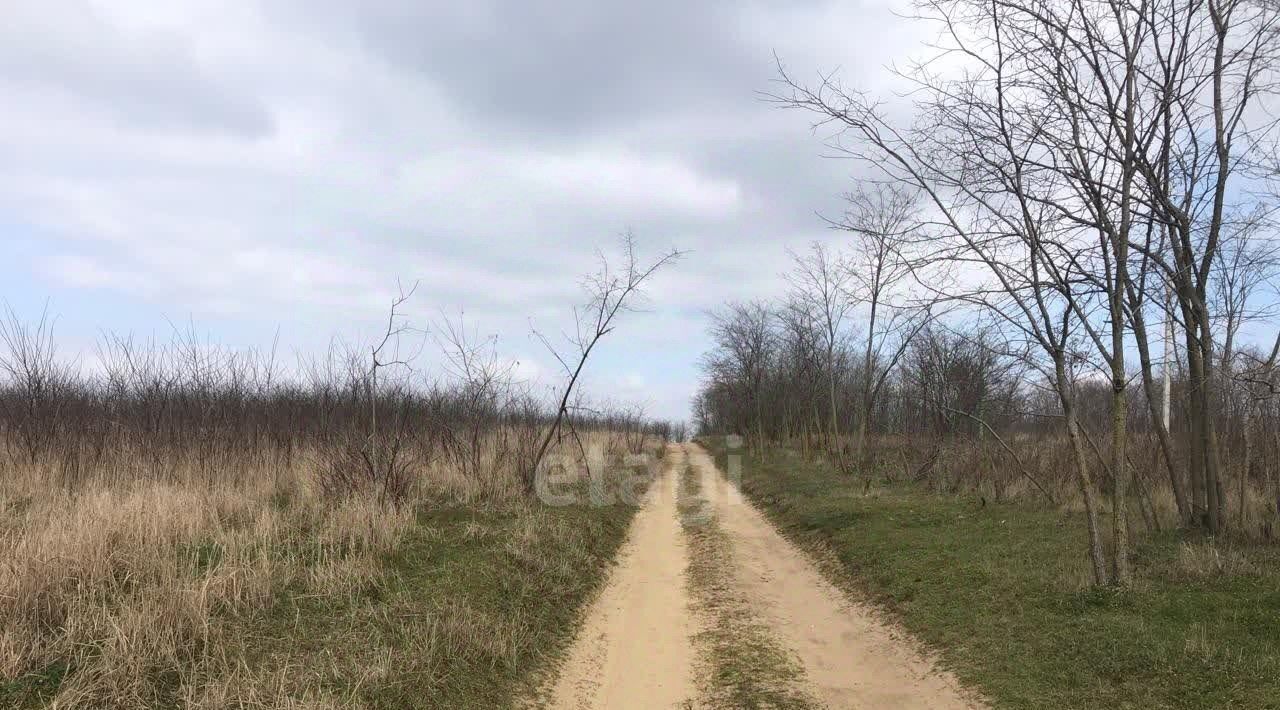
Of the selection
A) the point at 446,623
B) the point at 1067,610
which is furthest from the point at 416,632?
the point at 1067,610

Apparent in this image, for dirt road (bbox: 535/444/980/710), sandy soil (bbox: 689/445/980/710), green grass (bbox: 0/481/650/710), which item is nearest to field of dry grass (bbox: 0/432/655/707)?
green grass (bbox: 0/481/650/710)

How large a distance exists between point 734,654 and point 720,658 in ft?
0.55

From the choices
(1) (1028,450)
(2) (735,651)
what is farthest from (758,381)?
(2) (735,651)

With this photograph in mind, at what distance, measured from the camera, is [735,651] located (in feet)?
21.0

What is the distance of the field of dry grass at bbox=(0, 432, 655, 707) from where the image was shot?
3.95m

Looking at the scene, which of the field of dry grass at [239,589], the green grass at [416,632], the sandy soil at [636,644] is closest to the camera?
A: the field of dry grass at [239,589]

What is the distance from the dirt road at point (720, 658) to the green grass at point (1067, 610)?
373 mm

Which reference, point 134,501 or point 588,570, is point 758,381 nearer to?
point 588,570

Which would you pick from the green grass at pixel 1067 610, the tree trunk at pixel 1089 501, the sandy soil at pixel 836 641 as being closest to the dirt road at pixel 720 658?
the sandy soil at pixel 836 641

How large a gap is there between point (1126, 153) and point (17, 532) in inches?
416

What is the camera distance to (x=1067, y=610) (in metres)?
6.25

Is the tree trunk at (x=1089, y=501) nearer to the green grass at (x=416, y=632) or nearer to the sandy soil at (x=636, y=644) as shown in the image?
the sandy soil at (x=636, y=644)

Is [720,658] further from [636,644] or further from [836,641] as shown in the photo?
[836,641]

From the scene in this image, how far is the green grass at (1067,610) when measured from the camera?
15.6ft
